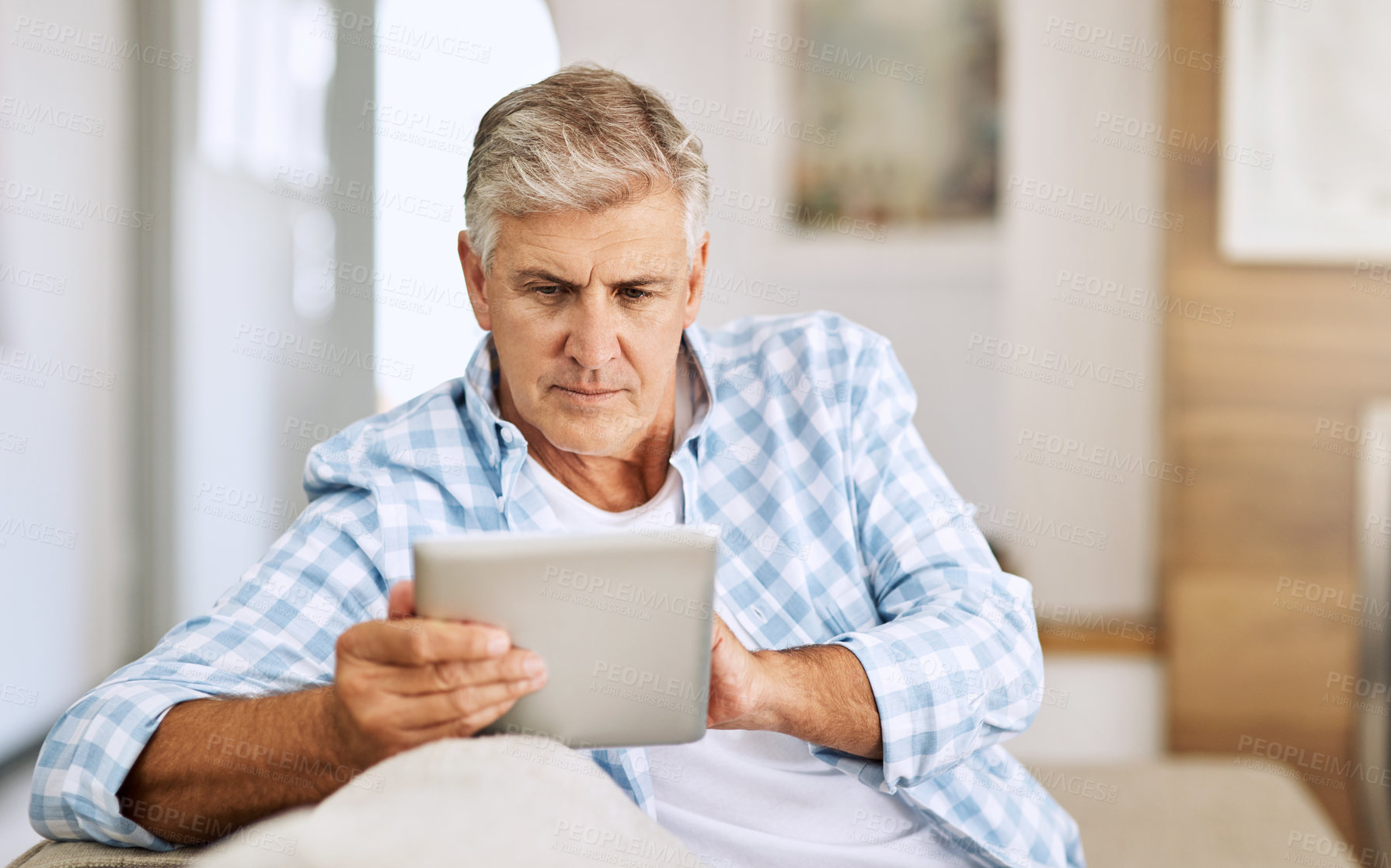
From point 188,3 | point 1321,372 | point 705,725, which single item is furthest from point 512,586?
point 1321,372

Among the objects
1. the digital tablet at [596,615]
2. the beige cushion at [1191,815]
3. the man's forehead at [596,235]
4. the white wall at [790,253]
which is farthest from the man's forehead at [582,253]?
the white wall at [790,253]

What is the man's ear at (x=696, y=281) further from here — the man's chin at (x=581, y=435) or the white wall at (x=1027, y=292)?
the white wall at (x=1027, y=292)

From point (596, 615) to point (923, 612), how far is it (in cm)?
Answer: 50

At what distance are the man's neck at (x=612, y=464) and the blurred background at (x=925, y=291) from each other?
0.71 m

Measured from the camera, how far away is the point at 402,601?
0.90 meters

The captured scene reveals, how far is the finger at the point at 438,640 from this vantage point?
2.67 feet

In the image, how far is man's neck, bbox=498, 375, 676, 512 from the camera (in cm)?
135

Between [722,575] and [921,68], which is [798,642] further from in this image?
[921,68]

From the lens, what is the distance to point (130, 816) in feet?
3.29

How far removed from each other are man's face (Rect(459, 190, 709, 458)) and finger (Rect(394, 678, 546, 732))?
18.1 inches

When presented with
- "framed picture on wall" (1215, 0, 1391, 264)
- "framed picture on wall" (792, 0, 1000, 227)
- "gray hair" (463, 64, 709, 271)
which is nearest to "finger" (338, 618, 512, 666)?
"gray hair" (463, 64, 709, 271)

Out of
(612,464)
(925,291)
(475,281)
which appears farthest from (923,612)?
(925,291)

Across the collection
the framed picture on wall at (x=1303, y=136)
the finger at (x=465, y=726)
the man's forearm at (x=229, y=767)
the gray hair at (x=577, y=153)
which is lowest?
the man's forearm at (x=229, y=767)

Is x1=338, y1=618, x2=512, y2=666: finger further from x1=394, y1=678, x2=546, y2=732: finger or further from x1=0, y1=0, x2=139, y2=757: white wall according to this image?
x1=0, y1=0, x2=139, y2=757: white wall
